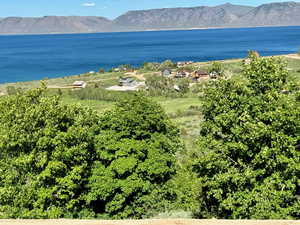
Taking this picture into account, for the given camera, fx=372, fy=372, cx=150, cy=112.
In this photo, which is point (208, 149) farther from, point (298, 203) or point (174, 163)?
point (298, 203)

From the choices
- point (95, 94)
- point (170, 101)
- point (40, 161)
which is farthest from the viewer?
point (95, 94)

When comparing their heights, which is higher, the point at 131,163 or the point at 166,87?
the point at 131,163

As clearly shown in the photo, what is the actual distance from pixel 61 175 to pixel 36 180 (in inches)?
49.1

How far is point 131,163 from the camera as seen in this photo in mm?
18547

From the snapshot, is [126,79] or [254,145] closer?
[254,145]

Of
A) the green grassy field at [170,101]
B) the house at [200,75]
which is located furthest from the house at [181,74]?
the green grassy field at [170,101]

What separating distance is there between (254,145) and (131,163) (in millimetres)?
6033

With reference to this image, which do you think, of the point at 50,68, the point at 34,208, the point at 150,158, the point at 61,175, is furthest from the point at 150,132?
the point at 50,68

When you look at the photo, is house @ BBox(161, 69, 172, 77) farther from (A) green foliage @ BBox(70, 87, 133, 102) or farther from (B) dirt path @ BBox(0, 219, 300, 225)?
(B) dirt path @ BBox(0, 219, 300, 225)

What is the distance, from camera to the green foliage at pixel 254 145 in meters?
15.6

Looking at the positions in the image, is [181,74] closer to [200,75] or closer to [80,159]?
[200,75]

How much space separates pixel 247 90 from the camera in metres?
17.0

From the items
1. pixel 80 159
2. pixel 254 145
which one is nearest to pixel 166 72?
pixel 80 159

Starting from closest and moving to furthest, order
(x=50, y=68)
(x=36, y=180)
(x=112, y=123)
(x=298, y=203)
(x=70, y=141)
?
(x=298, y=203), (x=36, y=180), (x=70, y=141), (x=112, y=123), (x=50, y=68)
